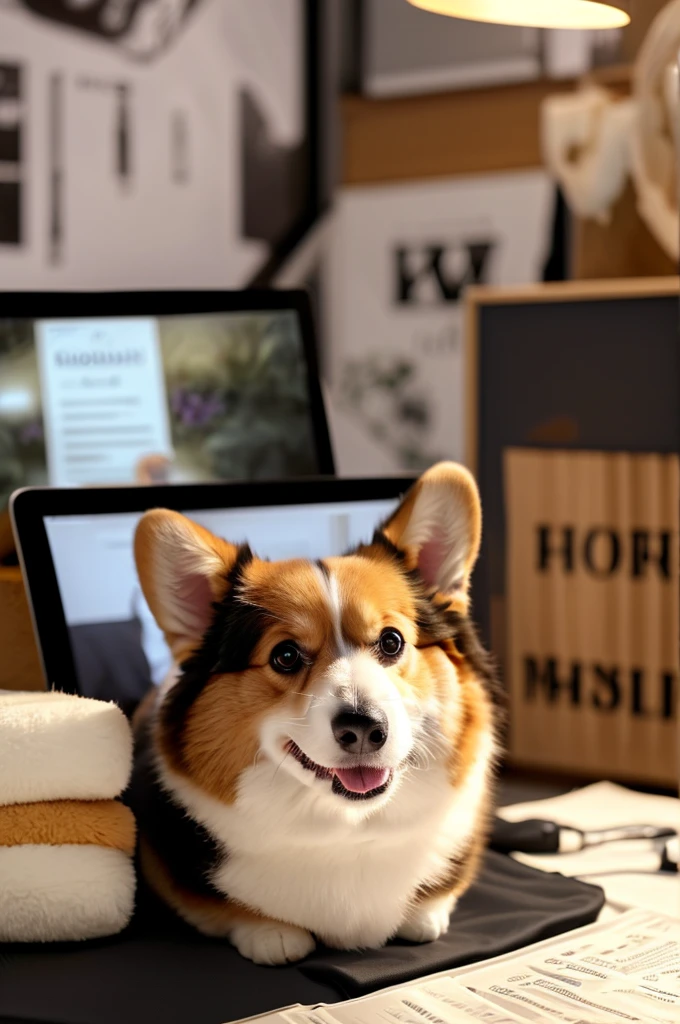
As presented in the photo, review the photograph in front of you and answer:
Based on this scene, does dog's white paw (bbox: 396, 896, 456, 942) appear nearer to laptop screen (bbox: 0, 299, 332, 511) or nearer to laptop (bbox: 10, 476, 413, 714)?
laptop (bbox: 10, 476, 413, 714)

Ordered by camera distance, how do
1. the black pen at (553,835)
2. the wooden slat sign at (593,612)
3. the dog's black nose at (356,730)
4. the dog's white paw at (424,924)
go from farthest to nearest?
1. the wooden slat sign at (593,612)
2. the black pen at (553,835)
3. the dog's white paw at (424,924)
4. the dog's black nose at (356,730)

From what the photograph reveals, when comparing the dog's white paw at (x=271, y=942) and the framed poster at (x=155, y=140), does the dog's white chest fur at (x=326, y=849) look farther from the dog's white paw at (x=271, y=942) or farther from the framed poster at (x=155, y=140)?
the framed poster at (x=155, y=140)

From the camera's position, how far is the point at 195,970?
0.81 metres

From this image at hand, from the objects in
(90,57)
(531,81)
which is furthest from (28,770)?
(531,81)

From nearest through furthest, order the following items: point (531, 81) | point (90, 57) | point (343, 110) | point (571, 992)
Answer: point (571, 992) < point (90, 57) < point (531, 81) < point (343, 110)

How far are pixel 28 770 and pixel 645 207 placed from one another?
1254 mm

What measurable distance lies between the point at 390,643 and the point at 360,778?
0.10 m

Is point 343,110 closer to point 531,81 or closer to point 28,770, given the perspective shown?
point 531,81

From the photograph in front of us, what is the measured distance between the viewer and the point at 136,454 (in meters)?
1.35

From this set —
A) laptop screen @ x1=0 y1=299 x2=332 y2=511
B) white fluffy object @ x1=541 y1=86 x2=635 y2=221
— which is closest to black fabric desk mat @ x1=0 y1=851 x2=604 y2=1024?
laptop screen @ x1=0 y1=299 x2=332 y2=511

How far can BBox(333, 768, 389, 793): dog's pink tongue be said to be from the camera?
77 cm

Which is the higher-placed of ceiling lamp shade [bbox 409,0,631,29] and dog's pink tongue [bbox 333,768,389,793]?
ceiling lamp shade [bbox 409,0,631,29]

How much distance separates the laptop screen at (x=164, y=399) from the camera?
1.29m

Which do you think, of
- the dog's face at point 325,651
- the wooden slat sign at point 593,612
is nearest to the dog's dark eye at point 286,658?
the dog's face at point 325,651
